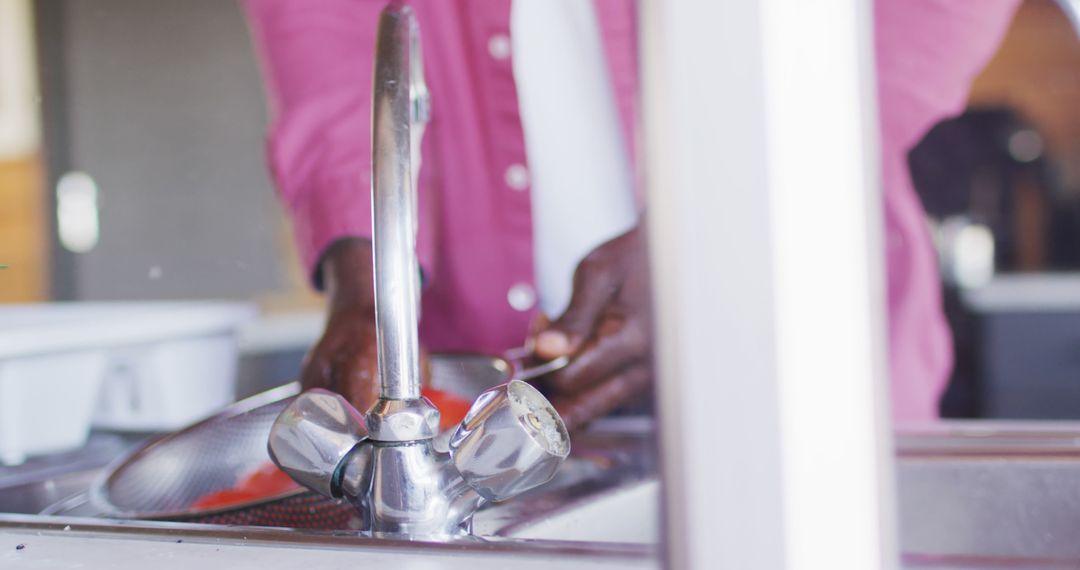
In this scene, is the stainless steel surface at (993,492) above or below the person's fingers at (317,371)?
below

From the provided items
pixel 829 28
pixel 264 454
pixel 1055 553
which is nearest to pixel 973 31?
pixel 1055 553

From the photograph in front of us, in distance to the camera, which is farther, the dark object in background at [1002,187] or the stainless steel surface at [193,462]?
the dark object in background at [1002,187]

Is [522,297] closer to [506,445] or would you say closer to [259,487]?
[259,487]

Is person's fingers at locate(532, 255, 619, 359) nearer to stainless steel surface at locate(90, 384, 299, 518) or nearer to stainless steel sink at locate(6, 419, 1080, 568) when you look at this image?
stainless steel sink at locate(6, 419, 1080, 568)

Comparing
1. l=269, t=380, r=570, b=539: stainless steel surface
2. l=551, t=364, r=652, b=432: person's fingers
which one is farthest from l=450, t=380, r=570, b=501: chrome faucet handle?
l=551, t=364, r=652, b=432: person's fingers

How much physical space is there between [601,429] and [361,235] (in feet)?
0.86

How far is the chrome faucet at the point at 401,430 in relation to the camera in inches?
12.9

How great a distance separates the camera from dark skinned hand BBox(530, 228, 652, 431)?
708mm

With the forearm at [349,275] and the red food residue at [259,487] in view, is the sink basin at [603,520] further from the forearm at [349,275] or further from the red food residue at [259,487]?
the forearm at [349,275]

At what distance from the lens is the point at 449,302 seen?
1.05m

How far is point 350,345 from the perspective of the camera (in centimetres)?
61

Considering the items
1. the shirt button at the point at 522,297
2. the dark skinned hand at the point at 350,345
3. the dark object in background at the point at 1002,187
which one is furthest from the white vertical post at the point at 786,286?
the dark object in background at the point at 1002,187

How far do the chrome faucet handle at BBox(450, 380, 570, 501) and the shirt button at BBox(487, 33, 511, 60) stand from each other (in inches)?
28.3

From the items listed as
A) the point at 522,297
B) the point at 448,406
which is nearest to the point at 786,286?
the point at 448,406
